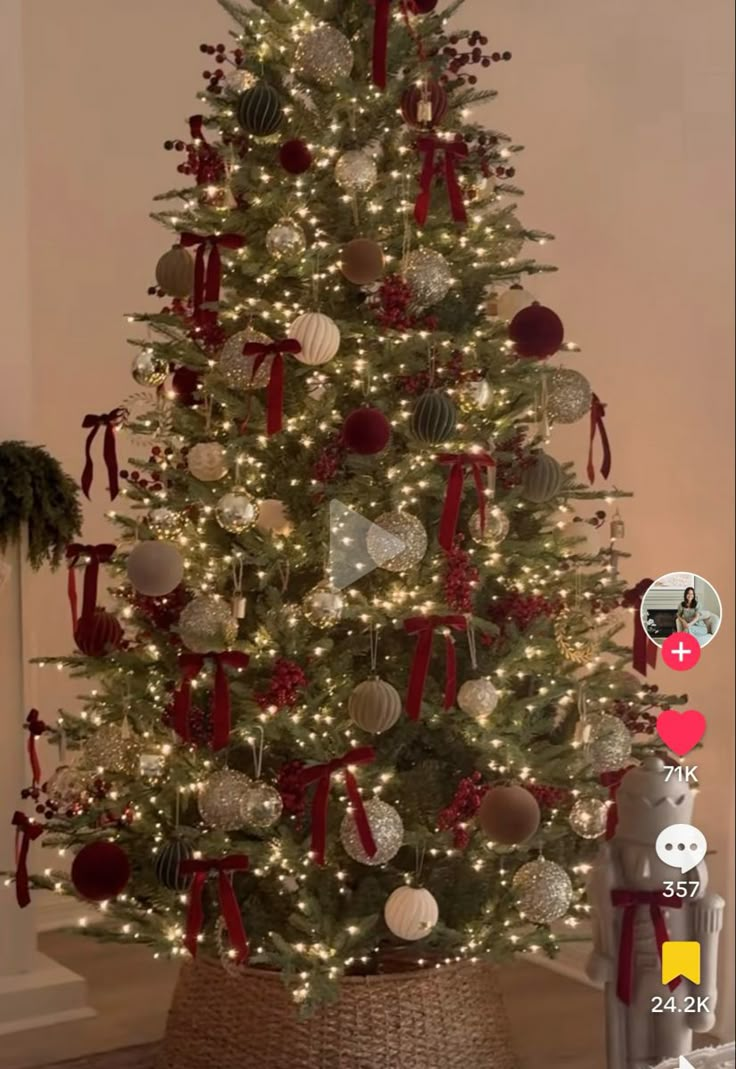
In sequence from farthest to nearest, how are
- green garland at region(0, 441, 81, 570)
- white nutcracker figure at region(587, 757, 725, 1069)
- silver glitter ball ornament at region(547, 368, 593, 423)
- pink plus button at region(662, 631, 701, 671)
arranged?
green garland at region(0, 441, 81, 570) < silver glitter ball ornament at region(547, 368, 593, 423) < white nutcracker figure at region(587, 757, 725, 1069) < pink plus button at region(662, 631, 701, 671)

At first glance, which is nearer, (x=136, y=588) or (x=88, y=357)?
(x=136, y=588)

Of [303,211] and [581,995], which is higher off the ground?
[303,211]

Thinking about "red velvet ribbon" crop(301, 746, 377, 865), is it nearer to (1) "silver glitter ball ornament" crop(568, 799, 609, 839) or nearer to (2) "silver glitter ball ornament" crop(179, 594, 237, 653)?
(2) "silver glitter ball ornament" crop(179, 594, 237, 653)

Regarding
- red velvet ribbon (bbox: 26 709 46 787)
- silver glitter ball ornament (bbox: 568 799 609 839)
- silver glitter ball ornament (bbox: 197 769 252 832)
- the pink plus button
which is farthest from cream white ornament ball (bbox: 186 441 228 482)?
the pink plus button

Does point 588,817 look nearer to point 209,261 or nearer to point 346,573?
point 346,573

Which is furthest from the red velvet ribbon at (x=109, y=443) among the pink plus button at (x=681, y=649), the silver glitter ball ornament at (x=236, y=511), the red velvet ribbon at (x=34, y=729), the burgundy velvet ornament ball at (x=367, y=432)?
the pink plus button at (x=681, y=649)

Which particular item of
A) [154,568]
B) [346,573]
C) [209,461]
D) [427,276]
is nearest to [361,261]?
[427,276]

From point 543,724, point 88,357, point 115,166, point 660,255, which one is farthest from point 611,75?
point 543,724

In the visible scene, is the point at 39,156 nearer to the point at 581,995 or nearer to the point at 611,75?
the point at 611,75

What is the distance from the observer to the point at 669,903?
89.4 inches

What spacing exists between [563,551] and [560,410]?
11.2 inches

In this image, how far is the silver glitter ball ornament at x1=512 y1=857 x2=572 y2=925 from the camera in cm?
265

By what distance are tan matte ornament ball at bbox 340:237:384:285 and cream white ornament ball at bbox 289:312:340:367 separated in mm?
102

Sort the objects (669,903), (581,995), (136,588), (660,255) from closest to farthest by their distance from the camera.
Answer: (669,903) < (136,588) < (581,995) < (660,255)
